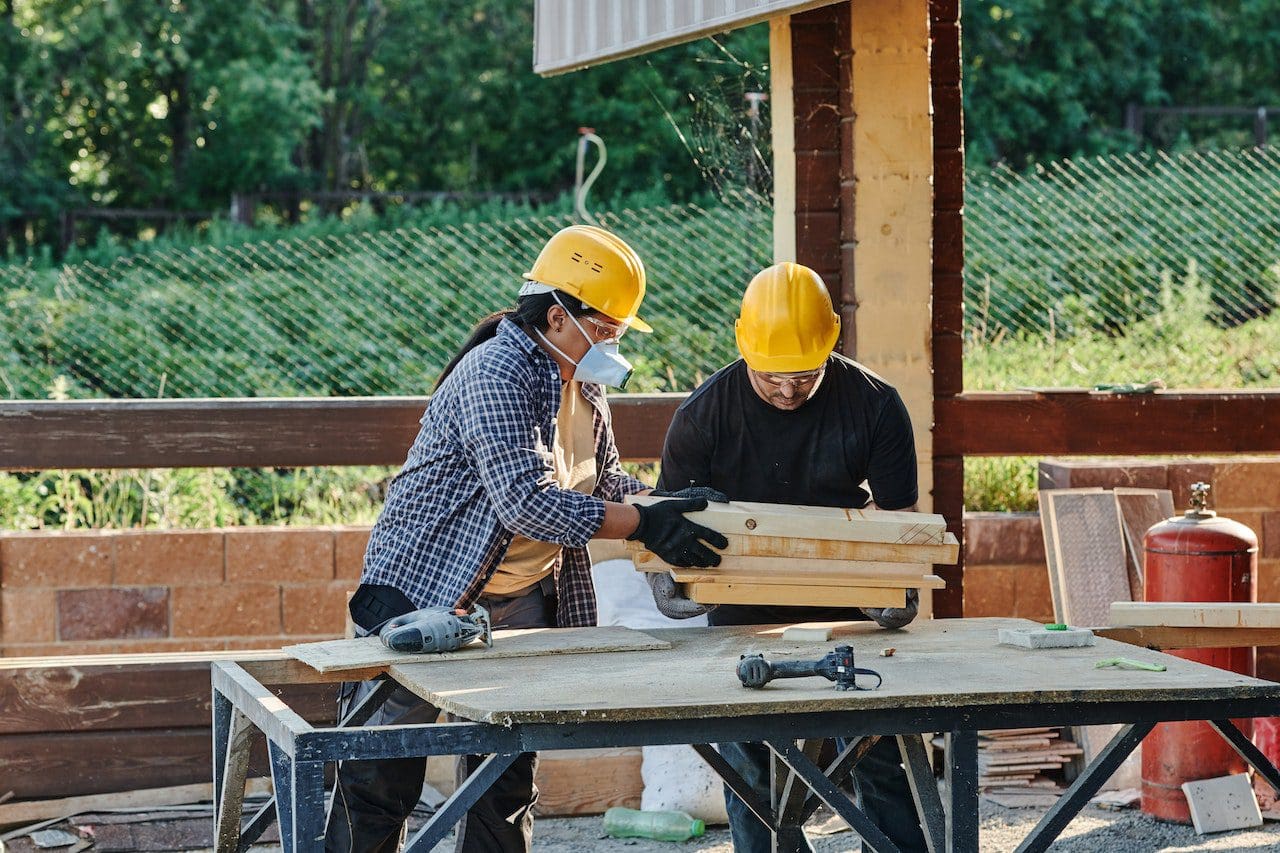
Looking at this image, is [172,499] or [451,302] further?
[451,302]

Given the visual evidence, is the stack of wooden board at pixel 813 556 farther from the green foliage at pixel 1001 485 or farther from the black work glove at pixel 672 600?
the green foliage at pixel 1001 485

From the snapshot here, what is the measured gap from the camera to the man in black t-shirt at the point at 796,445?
4363 millimetres

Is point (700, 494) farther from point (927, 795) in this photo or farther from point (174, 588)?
point (174, 588)

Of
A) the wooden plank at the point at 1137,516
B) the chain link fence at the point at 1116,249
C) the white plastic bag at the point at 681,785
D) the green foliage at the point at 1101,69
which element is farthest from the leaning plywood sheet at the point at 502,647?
the green foliage at the point at 1101,69

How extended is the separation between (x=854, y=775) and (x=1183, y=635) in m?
1.04

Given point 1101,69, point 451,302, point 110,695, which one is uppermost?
point 1101,69

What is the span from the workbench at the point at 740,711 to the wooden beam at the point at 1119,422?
86.0 inches

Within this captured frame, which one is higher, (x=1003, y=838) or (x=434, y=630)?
(x=434, y=630)

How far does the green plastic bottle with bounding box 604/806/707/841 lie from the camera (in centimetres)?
559

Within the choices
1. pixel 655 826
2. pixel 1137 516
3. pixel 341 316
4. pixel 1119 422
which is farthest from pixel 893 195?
pixel 341 316

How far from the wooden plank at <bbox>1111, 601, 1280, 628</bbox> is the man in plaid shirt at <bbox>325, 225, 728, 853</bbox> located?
1.27 m

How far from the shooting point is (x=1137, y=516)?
6449 mm

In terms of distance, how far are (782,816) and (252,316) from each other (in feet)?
20.2

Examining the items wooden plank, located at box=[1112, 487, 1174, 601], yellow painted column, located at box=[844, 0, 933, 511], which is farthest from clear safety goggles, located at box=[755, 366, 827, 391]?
wooden plank, located at box=[1112, 487, 1174, 601]
